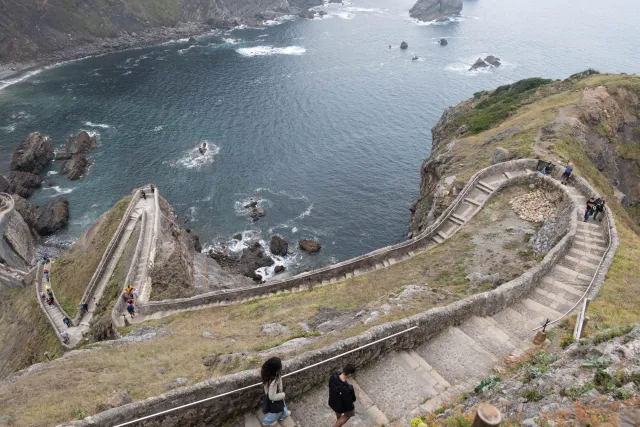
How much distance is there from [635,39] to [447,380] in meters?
211

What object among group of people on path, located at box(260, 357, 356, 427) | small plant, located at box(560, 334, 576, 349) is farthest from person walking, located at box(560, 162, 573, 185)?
group of people on path, located at box(260, 357, 356, 427)

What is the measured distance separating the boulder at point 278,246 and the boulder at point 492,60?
105m

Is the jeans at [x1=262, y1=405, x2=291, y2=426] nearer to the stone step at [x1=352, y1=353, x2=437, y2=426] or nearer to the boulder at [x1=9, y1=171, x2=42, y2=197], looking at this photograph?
the stone step at [x1=352, y1=353, x2=437, y2=426]

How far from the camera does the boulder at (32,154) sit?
244 ft

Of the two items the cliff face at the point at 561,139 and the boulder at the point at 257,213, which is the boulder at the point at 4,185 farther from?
the cliff face at the point at 561,139

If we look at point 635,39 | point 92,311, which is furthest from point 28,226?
point 635,39

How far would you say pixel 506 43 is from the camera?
152875mm

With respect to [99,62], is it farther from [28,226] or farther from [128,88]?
[28,226]

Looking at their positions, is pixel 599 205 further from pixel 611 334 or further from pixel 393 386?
pixel 393 386

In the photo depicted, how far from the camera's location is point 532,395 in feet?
33.8

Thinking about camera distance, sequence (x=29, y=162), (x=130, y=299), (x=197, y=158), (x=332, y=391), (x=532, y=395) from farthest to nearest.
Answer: (x=197, y=158) → (x=29, y=162) → (x=130, y=299) → (x=332, y=391) → (x=532, y=395)

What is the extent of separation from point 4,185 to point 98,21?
3635 inches

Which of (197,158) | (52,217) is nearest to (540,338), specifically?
(52,217)

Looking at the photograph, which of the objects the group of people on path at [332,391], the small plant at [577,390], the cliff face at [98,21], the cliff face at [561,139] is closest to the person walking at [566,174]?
the cliff face at [561,139]
